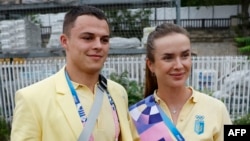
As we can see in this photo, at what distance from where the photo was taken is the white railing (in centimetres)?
682

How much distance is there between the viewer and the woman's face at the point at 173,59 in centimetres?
182

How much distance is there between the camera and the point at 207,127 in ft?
5.81

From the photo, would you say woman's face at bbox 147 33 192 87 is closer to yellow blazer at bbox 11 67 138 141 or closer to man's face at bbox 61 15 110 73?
man's face at bbox 61 15 110 73

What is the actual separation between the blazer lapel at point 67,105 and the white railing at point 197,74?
505 centimetres

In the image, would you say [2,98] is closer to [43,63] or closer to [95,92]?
[43,63]

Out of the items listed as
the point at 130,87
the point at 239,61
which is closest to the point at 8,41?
Answer: the point at 130,87

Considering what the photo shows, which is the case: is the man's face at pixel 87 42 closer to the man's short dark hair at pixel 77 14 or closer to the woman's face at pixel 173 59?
the man's short dark hair at pixel 77 14

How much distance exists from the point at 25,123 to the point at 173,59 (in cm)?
92

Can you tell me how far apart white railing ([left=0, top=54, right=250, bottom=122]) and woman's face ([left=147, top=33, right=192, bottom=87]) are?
483cm

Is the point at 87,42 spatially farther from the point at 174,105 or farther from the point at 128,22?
the point at 128,22

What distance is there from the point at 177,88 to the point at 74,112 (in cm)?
71

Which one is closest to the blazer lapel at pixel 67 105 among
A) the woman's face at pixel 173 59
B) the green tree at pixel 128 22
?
the woman's face at pixel 173 59

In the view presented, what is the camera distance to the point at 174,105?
75.7 inches

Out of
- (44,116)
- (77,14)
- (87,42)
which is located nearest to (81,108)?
(44,116)
